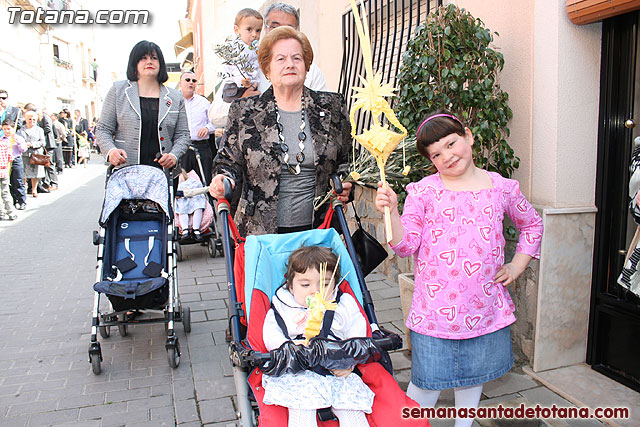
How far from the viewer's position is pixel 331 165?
3.06 metres

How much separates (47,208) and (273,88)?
429 inches

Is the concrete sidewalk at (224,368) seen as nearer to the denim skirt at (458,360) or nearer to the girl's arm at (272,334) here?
the denim skirt at (458,360)

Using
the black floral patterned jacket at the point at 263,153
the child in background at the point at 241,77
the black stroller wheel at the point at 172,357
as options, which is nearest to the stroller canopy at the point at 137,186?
the child in background at the point at 241,77

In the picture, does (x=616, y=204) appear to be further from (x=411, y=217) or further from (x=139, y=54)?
(x=139, y=54)

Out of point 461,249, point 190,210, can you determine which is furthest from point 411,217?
point 190,210

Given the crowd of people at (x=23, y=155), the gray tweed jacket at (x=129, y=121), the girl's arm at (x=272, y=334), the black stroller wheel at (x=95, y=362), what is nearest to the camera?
the girl's arm at (x=272, y=334)

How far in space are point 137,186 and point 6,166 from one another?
753cm

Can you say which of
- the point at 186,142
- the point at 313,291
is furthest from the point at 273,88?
Answer: the point at 186,142

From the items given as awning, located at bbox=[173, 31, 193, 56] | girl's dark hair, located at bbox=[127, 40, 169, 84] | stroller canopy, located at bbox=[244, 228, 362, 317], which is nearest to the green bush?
stroller canopy, located at bbox=[244, 228, 362, 317]

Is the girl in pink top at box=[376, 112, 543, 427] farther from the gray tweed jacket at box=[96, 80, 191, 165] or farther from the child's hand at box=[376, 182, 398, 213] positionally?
the gray tweed jacket at box=[96, 80, 191, 165]

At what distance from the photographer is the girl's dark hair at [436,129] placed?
8.16 ft

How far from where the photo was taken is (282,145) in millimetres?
2918

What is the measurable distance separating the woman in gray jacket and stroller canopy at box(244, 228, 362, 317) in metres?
2.15

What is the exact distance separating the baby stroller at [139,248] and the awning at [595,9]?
3.28m
